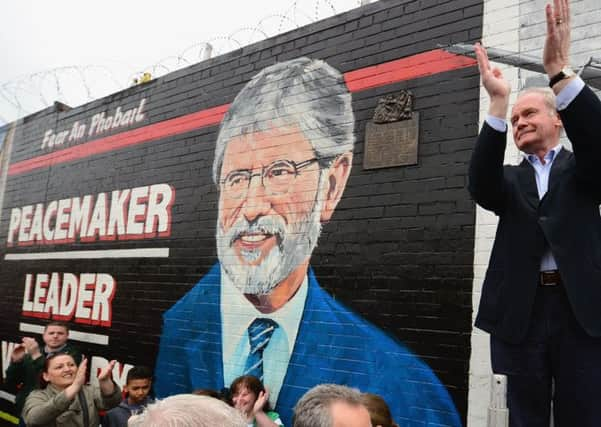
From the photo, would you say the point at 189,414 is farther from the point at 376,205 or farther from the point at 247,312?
the point at 247,312

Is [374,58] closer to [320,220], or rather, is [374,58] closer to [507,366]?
[320,220]

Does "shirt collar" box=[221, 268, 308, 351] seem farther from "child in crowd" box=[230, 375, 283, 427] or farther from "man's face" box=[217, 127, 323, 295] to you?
"child in crowd" box=[230, 375, 283, 427]

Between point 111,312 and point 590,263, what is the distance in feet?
19.2

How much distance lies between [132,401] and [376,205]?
2.58 m

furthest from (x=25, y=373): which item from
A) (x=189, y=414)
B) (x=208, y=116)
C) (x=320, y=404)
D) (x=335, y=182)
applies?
(x=189, y=414)

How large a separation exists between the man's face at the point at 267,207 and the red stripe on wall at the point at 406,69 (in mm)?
704

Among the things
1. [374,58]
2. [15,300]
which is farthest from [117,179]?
[374,58]

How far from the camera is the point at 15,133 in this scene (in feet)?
30.7

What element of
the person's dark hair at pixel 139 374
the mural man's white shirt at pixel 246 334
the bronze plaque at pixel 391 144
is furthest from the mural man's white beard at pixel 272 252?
the person's dark hair at pixel 139 374

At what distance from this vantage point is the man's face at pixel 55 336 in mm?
6445

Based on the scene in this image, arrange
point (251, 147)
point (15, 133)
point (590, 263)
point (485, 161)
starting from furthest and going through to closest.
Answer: point (15, 133)
point (251, 147)
point (485, 161)
point (590, 263)

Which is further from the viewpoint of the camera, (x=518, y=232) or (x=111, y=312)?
(x=111, y=312)

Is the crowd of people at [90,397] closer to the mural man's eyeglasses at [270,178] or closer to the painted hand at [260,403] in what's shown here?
the painted hand at [260,403]

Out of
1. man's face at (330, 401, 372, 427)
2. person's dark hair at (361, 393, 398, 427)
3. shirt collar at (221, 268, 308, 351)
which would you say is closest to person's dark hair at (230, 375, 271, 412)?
shirt collar at (221, 268, 308, 351)
